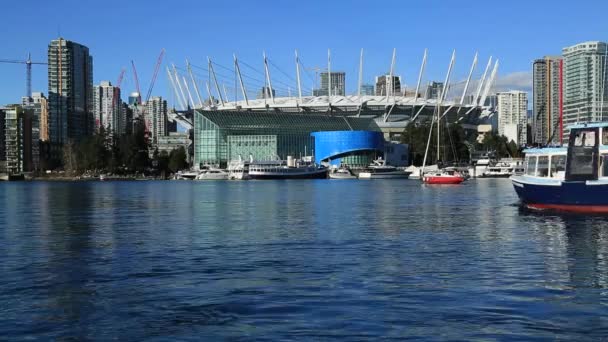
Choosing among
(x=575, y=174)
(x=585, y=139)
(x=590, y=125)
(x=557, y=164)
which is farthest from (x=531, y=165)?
(x=590, y=125)

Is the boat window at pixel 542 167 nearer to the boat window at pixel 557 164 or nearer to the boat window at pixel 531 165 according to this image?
the boat window at pixel 557 164

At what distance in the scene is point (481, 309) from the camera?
18.3 m

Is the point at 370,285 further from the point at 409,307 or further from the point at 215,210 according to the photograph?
the point at 215,210

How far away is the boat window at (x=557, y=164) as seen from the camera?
163 ft

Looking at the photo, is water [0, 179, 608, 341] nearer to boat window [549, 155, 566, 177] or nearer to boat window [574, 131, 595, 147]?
boat window [574, 131, 595, 147]

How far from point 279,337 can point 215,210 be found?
4524 centimetres

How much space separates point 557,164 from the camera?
5019 centimetres

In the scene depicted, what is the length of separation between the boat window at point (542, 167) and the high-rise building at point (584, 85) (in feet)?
111

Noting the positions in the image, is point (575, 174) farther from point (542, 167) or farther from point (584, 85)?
point (584, 85)

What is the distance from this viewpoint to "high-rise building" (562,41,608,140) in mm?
89500

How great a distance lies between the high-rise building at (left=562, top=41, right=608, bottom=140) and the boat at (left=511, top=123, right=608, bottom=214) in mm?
34241

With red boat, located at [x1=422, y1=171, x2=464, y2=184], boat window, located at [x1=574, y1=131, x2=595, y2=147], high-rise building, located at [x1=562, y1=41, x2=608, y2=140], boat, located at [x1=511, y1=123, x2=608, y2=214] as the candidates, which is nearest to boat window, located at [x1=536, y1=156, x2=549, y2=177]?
boat, located at [x1=511, y1=123, x2=608, y2=214]

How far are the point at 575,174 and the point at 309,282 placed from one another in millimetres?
29406

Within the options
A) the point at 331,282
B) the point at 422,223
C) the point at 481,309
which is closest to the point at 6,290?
the point at 331,282
